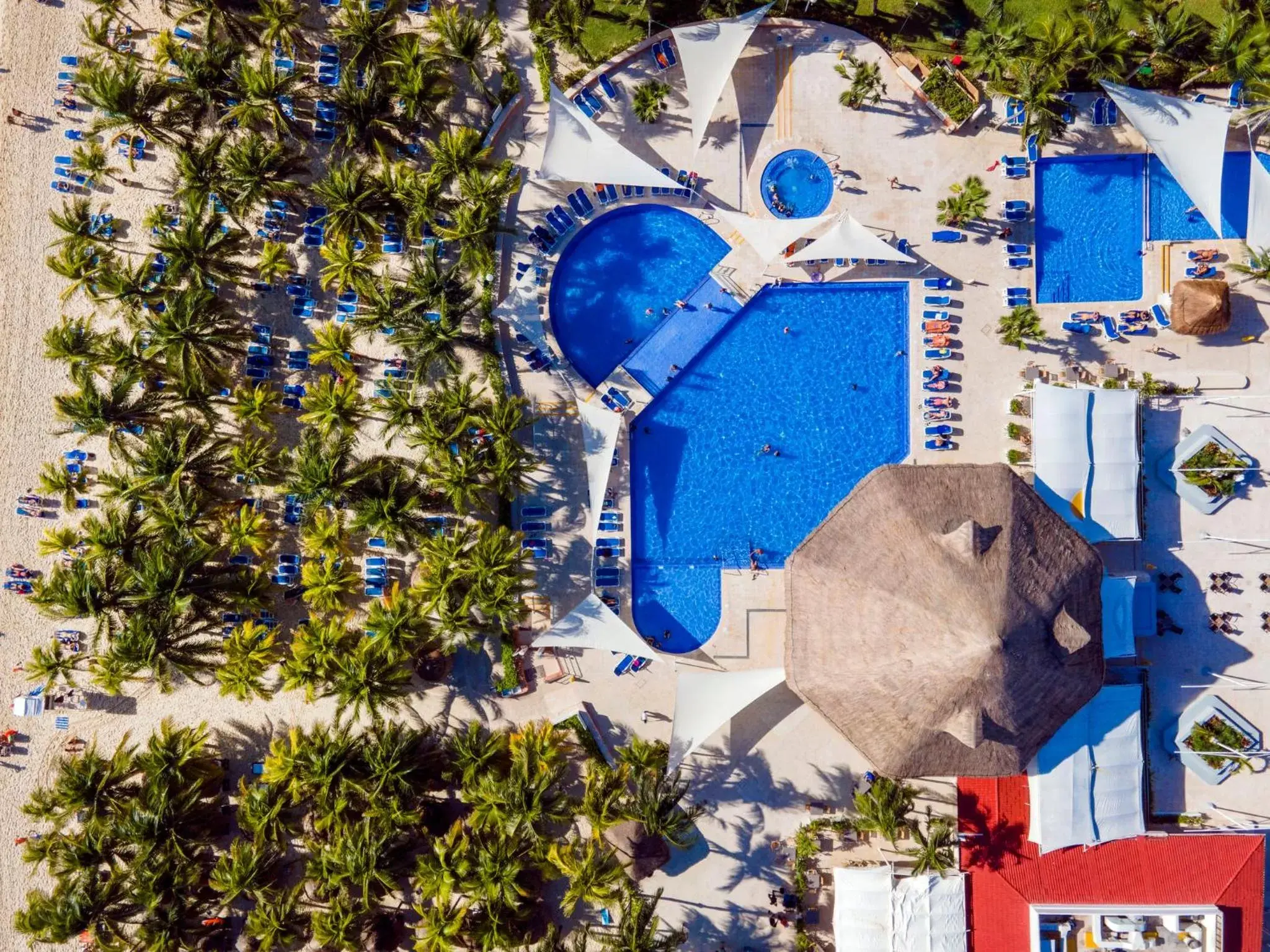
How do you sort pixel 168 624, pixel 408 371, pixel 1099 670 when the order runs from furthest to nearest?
1. pixel 408 371
2. pixel 168 624
3. pixel 1099 670

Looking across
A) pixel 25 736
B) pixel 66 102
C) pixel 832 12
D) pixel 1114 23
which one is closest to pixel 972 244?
pixel 1114 23

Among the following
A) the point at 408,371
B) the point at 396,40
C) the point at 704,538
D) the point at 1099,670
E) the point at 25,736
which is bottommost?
the point at 25,736

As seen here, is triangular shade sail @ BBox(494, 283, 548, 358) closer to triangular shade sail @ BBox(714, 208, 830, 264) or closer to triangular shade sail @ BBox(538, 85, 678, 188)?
triangular shade sail @ BBox(538, 85, 678, 188)

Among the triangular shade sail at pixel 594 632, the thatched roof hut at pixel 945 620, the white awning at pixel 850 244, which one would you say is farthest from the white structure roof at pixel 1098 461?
the triangular shade sail at pixel 594 632

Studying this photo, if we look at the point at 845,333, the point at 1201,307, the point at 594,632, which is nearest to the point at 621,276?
the point at 845,333

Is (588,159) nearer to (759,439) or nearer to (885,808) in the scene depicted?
→ (759,439)

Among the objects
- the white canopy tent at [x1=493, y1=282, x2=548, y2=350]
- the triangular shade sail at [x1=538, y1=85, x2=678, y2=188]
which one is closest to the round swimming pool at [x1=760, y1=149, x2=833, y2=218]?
the triangular shade sail at [x1=538, y1=85, x2=678, y2=188]

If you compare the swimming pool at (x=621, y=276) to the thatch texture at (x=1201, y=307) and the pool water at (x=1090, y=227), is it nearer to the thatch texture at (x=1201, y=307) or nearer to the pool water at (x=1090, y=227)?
the pool water at (x=1090, y=227)

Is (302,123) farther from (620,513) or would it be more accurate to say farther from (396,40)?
(620,513)
